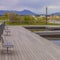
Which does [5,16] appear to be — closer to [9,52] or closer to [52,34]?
[52,34]

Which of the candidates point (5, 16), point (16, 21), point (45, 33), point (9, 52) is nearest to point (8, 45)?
point (9, 52)

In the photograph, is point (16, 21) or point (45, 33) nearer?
point (45, 33)

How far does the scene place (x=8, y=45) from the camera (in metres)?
7.57

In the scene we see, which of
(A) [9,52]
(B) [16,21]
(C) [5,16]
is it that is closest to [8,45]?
(A) [9,52]

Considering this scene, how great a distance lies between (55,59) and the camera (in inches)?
270

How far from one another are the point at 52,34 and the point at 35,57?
10.6 meters

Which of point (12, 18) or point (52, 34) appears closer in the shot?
point (52, 34)

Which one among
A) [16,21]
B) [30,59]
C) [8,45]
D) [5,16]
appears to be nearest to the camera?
[30,59]

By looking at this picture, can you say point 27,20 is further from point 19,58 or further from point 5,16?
point 19,58

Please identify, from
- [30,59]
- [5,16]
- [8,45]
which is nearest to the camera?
[30,59]

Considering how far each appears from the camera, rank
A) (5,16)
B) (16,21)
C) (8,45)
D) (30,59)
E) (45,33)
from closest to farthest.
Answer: (30,59)
(8,45)
(45,33)
(16,21)
(5,16)

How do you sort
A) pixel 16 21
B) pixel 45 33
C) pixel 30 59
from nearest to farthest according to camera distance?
pixel 30 59 → pixel 45 33 → pixel 16 21

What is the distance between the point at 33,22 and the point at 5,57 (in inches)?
870

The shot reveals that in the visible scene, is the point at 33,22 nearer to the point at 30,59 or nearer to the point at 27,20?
the point at 27,20
